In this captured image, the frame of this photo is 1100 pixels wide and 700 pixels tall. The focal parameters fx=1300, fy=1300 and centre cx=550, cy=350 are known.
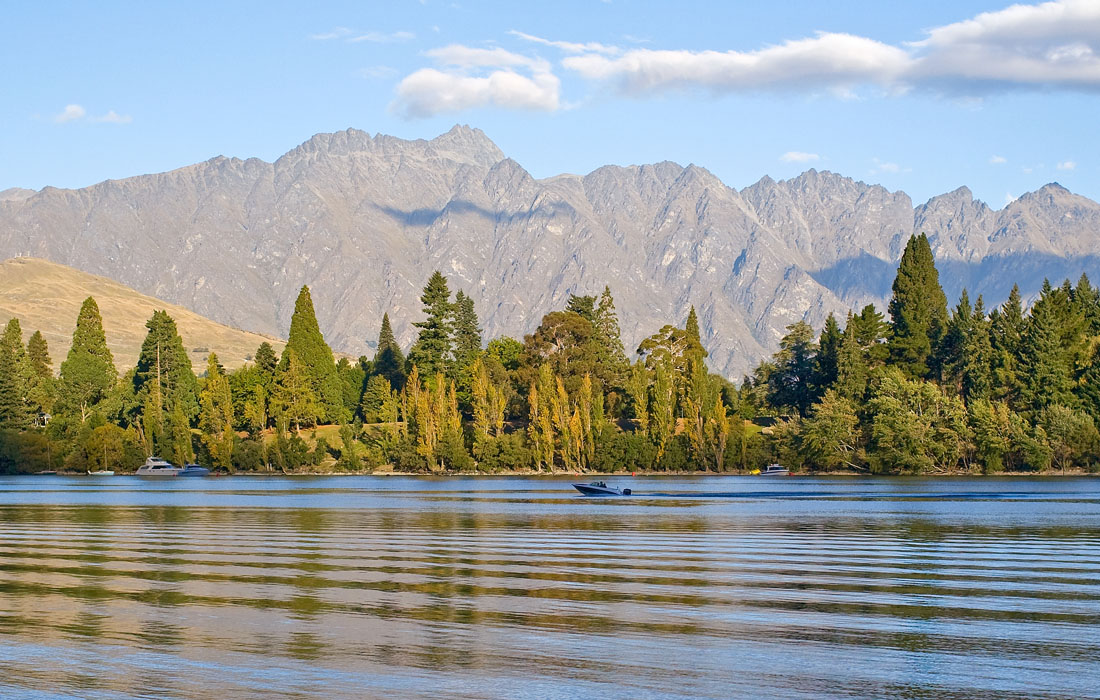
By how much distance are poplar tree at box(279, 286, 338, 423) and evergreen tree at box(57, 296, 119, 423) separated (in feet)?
82.1

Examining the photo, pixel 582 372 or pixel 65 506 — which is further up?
pixel 582 372

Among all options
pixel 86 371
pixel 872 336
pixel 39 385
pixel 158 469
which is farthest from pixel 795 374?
pixel 39 385

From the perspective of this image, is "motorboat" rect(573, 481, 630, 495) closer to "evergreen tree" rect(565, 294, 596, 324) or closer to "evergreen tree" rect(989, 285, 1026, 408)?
"evergreen tree" rect(989, 285, 1026, 408)

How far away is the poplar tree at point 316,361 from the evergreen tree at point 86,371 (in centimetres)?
2503

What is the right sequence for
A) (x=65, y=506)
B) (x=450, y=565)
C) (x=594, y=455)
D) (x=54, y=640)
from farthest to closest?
1. (x=594, y=455)
2. (x=65, y=506)
3. (x=450, y=565)
4. (x=54, y=640)

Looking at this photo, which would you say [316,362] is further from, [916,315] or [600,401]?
[916,315]

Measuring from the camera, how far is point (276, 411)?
538 ft

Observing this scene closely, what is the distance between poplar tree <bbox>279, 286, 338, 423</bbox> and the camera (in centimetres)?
17525

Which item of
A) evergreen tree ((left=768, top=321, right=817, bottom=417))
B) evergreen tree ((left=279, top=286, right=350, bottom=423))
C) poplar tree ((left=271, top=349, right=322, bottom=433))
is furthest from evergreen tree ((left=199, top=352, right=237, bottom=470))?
evergreen tree ((left=768, top=321, right=817, bottom=417))

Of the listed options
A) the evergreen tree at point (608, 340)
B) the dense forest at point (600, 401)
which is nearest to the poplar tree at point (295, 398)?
the dense forest at point (600, 401)

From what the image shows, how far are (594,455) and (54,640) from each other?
4929 inches

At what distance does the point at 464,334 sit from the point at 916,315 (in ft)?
227

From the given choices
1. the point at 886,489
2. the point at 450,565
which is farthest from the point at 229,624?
the point at 886,489

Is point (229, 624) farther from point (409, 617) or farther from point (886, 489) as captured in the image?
point (886, 489)
